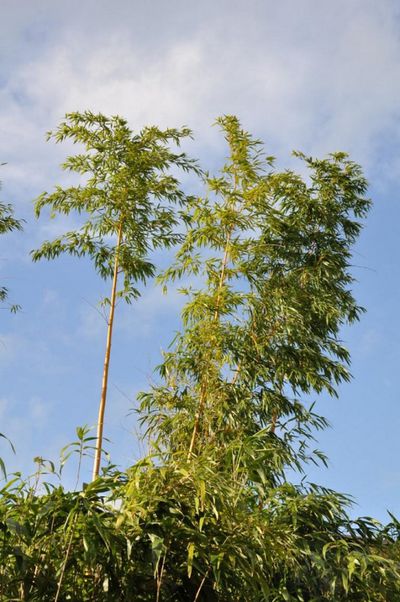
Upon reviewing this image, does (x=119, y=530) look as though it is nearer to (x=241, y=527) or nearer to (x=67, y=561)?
(x=67, y=561)

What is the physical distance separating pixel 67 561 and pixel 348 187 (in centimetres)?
682

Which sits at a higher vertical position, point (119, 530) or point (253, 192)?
point (253, 192)

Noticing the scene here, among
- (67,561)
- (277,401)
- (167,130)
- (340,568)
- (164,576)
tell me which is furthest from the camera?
(167,130)

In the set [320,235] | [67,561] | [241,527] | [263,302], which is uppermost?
[320,235]

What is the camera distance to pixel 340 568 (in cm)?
434

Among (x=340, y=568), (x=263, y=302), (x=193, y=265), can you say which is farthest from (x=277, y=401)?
(x=340, y=568)

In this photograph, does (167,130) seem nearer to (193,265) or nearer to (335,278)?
(193,265)

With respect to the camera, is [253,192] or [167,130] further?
[167,130]

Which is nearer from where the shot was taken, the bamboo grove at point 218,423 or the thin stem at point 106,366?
the bamboo grove at point 218,423

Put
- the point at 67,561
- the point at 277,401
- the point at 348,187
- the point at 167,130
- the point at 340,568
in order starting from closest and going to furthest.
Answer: the point at 67,561 → the point at 340,568 → the point at 277,401 → the point at 167,130 → the point at 348,187

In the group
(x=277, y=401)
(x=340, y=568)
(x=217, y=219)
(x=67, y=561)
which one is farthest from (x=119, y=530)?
(x=217, y=219)

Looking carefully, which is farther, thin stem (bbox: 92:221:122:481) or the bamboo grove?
thin stem (bbox: 92:221:122:481)

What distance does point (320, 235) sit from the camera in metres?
8.91

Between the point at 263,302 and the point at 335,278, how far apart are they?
1.59m
